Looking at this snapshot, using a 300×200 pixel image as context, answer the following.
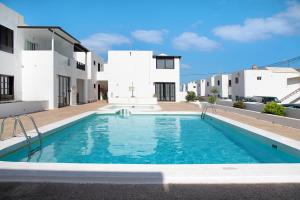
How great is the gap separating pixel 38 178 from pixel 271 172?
11.7ft

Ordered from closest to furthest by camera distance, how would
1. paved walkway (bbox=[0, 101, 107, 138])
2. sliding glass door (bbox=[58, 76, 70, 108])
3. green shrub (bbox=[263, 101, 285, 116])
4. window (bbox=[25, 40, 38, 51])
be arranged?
paved walkway (bbox=[0, 101, 107, 138])
green shrub (bbox=[263, 101, 285, 116])
window (bbox=[25, 40, 38, 51])
sliding glass door (bbox=[58, 76, 70, 108])

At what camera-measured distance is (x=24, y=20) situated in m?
18.8

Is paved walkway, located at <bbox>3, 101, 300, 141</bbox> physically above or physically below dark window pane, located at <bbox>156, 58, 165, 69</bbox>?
below

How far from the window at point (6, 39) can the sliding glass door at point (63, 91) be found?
4258 mm


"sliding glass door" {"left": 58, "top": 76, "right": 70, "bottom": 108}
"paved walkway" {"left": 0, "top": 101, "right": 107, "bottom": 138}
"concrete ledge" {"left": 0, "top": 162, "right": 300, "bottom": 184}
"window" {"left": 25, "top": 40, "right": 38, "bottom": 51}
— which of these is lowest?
"concrete ledge" {"left": 0, "top": 162, "right": 300, "bottom": 184}

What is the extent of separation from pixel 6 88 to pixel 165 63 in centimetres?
1971

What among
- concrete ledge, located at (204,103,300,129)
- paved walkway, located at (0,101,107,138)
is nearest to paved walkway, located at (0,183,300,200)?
paved walkway, located at (0,101,107,138)

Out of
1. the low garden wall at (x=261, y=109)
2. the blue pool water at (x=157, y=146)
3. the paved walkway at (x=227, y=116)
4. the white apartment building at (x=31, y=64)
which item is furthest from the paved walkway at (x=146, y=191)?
the white apartment building at (x=31, y=64)

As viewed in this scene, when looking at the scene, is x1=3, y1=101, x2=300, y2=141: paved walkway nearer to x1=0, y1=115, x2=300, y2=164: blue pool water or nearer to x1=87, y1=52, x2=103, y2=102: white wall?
x1=0, y1=115, x2=300, y2=164: blue pool water

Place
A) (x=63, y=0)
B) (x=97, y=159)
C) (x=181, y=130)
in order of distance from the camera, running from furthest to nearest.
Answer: (x=63, y=0) < (x=181, y=130) < (x=97, y=159)

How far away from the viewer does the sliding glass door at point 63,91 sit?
65.9 ft

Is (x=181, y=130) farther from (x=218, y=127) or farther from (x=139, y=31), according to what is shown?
(x=139, y=31)

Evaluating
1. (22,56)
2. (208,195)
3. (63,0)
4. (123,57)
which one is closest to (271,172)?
(208,195)

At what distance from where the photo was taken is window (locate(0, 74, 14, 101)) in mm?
15614
